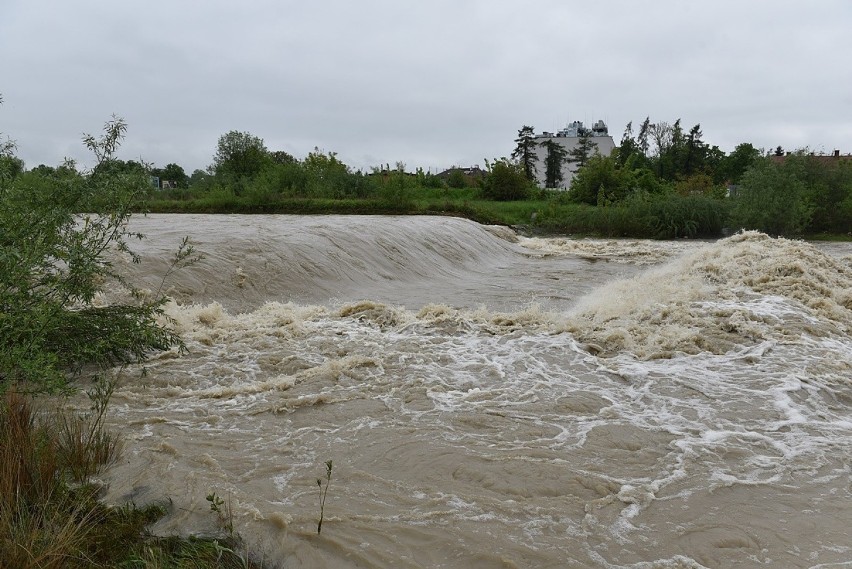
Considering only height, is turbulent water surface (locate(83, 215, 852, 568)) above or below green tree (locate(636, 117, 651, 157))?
below

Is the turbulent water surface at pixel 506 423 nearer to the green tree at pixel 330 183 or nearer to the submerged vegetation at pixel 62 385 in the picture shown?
the submerged vegetation at pixel 62 385

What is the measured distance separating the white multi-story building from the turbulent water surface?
4313cm

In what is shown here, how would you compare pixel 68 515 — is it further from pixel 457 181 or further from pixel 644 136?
pixel 644 136

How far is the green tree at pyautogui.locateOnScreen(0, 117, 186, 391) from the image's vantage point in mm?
3957

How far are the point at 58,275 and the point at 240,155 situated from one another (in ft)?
140

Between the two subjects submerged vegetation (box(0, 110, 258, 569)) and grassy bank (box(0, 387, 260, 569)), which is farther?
submerged vegetation (box(0, 110, 258, 569))

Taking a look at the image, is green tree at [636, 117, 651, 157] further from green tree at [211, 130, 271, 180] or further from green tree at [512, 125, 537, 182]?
green tree at [211, 130, 271, 180]

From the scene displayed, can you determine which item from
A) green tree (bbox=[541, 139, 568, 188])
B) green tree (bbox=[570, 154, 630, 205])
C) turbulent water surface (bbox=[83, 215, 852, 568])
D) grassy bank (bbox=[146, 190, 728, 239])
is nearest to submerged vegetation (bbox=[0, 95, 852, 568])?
turbulent water surface (bbox=[83, 215, 852, 568])

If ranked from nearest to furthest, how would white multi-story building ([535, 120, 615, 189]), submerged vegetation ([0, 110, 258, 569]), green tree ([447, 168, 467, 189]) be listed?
submerged vegetation ([0, 110, 258, 569]) → green tree ([447, 168, 467, 189]) → white multi-story building ([535, 120, 615, 189])

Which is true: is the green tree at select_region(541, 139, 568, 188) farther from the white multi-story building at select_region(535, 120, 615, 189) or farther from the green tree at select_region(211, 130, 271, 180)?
the green tree at select_region(211, 130, 271, 180)

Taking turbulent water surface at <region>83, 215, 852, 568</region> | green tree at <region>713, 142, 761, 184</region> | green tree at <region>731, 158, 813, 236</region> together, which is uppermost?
green tree at <region>713, 142, 761, 184</region>

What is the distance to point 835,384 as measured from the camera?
5.99 m

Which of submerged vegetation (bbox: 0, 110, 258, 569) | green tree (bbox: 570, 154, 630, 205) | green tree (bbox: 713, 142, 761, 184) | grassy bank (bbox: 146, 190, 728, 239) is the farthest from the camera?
green tree (bbox: 713, 142, 761, 184)

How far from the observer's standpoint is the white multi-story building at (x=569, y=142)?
186 ft
